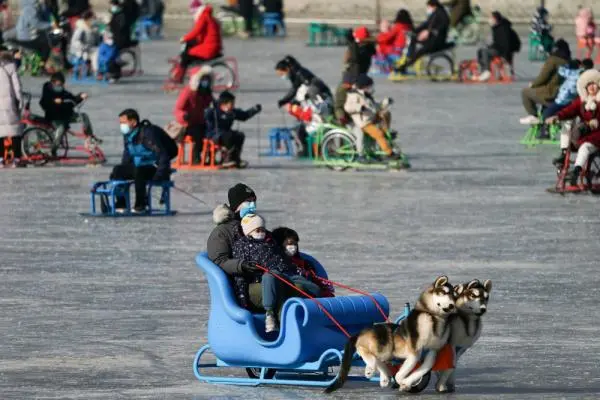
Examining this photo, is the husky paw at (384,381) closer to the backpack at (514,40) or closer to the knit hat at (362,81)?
the knit hat at (362,81)

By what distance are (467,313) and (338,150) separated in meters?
12.4

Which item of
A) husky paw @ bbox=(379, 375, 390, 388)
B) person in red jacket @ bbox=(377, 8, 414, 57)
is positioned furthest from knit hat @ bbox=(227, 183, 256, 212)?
person in red jacket @ bbox=(377, 8, 414, 57)

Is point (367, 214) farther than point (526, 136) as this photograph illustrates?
No

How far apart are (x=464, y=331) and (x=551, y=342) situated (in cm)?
194

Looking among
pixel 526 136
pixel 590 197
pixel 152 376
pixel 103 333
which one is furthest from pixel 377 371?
pixel 526 136

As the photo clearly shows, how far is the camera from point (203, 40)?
3117 centimetres

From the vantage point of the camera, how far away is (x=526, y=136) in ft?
80.6

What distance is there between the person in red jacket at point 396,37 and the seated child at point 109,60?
16.5 feet

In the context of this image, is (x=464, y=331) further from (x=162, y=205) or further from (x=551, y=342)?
(x=162, y=205)

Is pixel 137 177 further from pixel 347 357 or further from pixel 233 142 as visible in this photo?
pixel 347 357

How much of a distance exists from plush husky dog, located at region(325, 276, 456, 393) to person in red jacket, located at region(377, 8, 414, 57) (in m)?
26.2

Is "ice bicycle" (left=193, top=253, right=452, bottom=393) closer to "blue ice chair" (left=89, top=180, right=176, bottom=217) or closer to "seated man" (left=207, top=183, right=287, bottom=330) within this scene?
"seated man" (left=207, top=183, right=287, bottom=330)

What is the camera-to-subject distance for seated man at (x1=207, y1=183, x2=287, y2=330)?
9.32 m

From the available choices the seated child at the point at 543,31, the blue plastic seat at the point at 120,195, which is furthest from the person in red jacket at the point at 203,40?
the blue plastic seat at the point at 120,195
